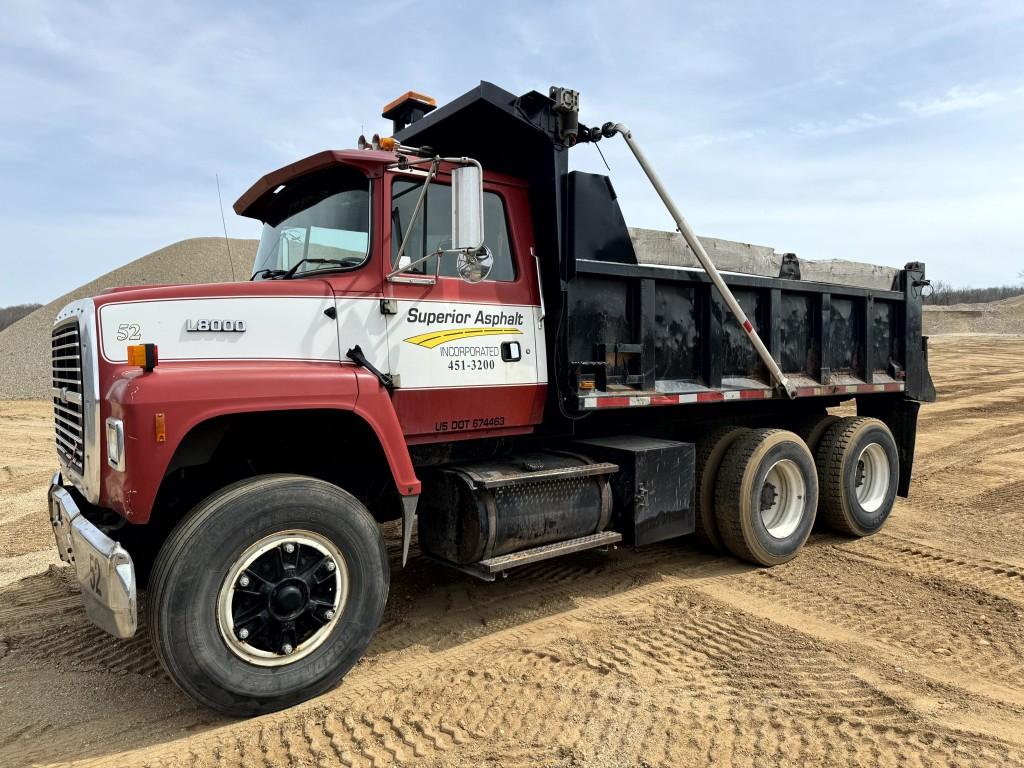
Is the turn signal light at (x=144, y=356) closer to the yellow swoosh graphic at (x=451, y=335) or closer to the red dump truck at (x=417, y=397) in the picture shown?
the red dump truck at (x=417, y=397)

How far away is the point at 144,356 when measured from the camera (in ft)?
11.0

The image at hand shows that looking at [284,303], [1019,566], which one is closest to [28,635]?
[284,303]

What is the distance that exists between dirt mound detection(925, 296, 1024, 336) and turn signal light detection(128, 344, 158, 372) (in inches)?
1772

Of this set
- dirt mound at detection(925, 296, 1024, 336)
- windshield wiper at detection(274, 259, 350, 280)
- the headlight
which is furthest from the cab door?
dirt mound at detection(925, 296, 1024, 336)

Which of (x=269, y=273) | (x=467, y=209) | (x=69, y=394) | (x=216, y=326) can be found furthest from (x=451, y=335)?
(x=69, y=394)

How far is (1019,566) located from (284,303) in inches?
230

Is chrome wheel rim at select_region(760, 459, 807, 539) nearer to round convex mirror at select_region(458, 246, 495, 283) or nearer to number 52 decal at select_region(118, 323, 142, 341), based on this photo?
round convex mirror at select_region(458, 246, 495, 283)

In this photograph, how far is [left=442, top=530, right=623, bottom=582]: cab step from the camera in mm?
4340

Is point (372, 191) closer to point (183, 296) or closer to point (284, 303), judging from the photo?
point (284, 303)

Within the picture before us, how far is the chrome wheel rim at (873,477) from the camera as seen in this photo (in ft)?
23.4

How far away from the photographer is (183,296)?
379 centimetres

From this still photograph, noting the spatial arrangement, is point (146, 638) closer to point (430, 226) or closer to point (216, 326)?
point (216, 326)

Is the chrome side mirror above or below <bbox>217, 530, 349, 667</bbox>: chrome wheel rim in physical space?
above

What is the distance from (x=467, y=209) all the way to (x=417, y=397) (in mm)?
1200
